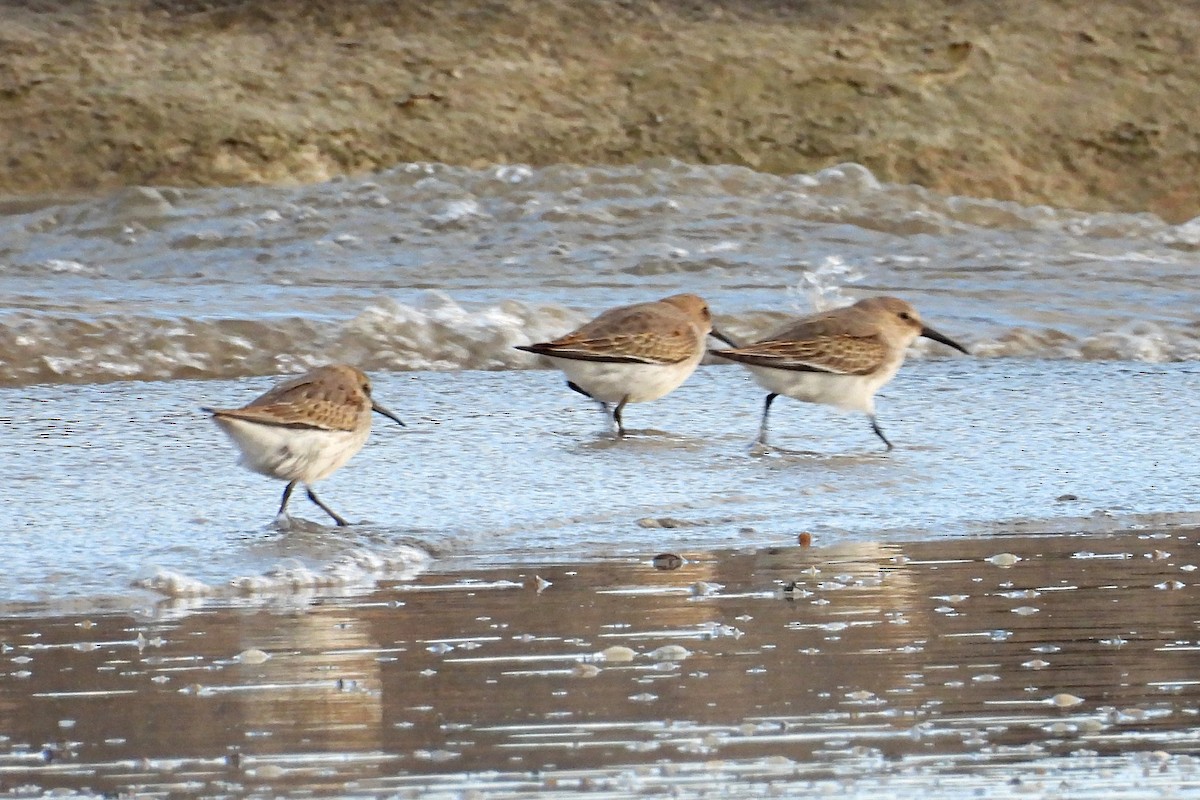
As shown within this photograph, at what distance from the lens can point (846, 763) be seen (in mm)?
3143

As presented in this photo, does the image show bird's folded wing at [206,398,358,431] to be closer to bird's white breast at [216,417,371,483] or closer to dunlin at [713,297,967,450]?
bird's white breast at [216,417,371,483]

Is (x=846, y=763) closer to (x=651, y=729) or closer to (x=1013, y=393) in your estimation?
(x=651, y=729)

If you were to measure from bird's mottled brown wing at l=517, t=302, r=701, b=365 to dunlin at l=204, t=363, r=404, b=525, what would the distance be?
1.28 metres

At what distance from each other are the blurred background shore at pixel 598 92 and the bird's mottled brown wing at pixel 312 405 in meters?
6.93

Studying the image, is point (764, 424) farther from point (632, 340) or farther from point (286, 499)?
point (286, 499)

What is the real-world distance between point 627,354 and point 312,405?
168 cm

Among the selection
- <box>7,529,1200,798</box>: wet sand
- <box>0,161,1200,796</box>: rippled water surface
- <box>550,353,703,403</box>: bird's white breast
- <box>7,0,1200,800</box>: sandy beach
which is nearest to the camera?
<box>7,529,1200,798</box>: wet sand

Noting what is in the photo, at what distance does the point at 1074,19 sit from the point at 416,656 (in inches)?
443

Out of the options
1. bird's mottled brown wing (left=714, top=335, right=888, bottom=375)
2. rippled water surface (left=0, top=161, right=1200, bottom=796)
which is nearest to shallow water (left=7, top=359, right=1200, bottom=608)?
rippled water surface (left=0, top=161, right=1200, bottom=796)

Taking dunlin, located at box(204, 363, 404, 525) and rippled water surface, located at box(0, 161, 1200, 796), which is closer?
rippled water surface, located at box(0, 161, 1200, 796)

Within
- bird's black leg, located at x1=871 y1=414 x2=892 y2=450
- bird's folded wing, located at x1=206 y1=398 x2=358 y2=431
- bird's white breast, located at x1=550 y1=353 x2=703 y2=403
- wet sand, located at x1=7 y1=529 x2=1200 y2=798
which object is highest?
wet sand, located at x1=7 y1=529 x2=1200 y2=798

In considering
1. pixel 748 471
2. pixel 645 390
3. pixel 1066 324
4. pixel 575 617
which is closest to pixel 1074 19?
pixel 1066 324

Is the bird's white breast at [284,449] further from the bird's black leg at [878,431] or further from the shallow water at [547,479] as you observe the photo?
the bird's black leg at [878,431]

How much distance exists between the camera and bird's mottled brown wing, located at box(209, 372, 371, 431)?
528 centimetres
